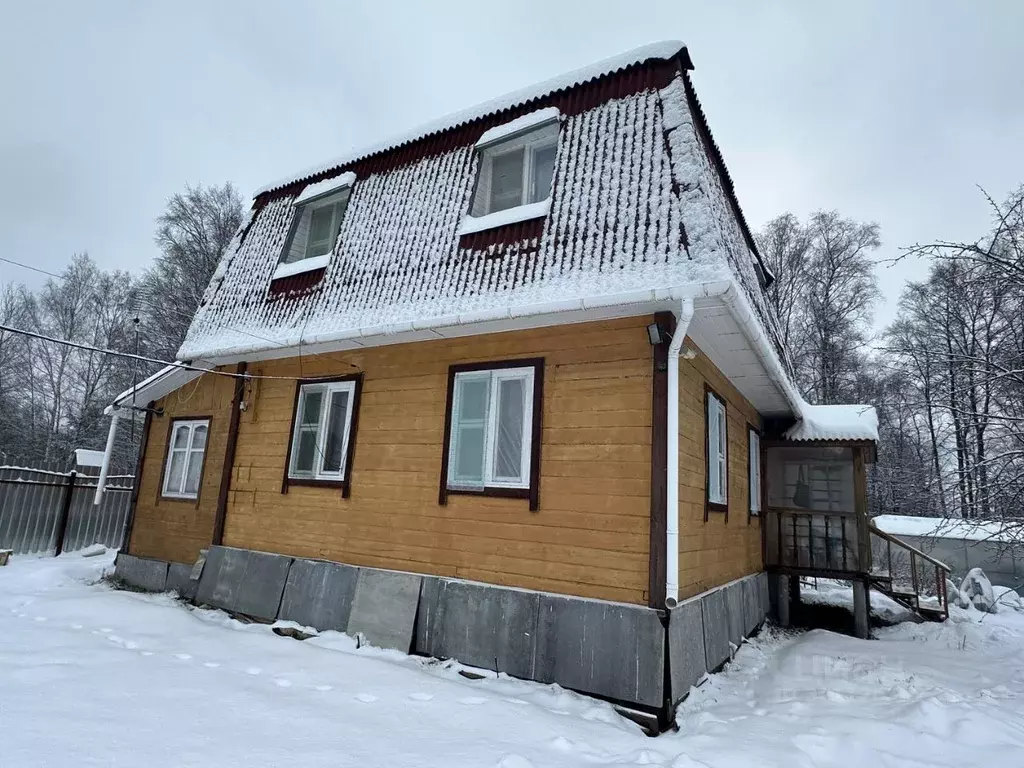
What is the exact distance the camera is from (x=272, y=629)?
20.8 feet

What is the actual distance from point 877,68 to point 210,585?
14275 millimetres

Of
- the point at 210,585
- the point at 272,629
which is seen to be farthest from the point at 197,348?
the point at 272,629

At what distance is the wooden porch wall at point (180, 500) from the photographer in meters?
8.12

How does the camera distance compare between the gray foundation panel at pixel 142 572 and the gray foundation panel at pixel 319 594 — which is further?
the gray foundation panel at pixel 142 572

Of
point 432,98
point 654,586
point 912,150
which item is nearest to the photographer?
point 654,586

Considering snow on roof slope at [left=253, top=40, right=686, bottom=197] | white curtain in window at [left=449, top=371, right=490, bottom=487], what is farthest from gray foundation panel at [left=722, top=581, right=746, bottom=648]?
snow on roof slope at [left=253, top=40, right=686, bottom=197]

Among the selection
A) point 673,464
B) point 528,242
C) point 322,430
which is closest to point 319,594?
point 322,430

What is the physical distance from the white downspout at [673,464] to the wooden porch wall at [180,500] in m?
6.39

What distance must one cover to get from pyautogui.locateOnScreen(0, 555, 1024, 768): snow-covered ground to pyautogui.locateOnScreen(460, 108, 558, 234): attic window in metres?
4.56

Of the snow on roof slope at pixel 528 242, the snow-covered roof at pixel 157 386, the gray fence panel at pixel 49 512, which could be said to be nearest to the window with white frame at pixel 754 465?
the snow on roof slope at pixel 528 242

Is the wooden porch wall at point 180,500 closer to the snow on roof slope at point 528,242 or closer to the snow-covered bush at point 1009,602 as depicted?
the snow on roof slope at point 528,242

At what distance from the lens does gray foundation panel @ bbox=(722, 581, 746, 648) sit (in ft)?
21.2

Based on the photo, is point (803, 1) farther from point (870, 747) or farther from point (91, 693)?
point (91, 693)

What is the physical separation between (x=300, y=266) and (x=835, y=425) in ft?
28.4
